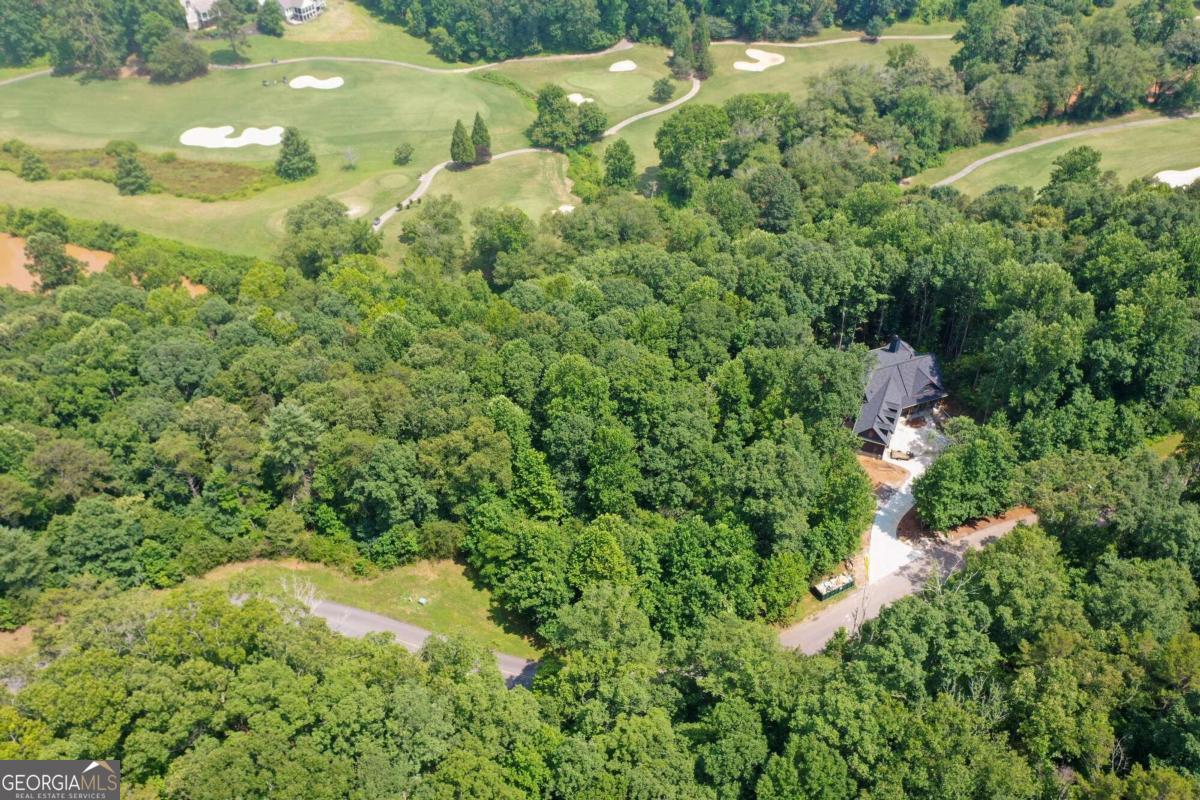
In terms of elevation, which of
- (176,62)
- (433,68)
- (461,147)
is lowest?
(461,147)

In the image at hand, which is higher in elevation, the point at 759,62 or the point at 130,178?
the point at 759,62

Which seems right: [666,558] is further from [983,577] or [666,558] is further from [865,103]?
[865,103]

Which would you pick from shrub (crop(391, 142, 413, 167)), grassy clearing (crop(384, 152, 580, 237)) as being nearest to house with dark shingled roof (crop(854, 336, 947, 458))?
grassy clearing (crop(384, 152, 580, 237))

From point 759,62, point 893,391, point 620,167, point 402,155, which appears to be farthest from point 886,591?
point 759,62

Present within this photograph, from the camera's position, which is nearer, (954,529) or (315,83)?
(954,529)

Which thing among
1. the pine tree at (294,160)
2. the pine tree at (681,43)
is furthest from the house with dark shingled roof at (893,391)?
the pine tree at (681,43)

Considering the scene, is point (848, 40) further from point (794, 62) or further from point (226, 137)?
point (226, 137)

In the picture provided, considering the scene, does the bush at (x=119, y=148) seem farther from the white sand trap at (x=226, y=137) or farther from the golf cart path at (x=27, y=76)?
the golf cart path at (x=27, y=76)
